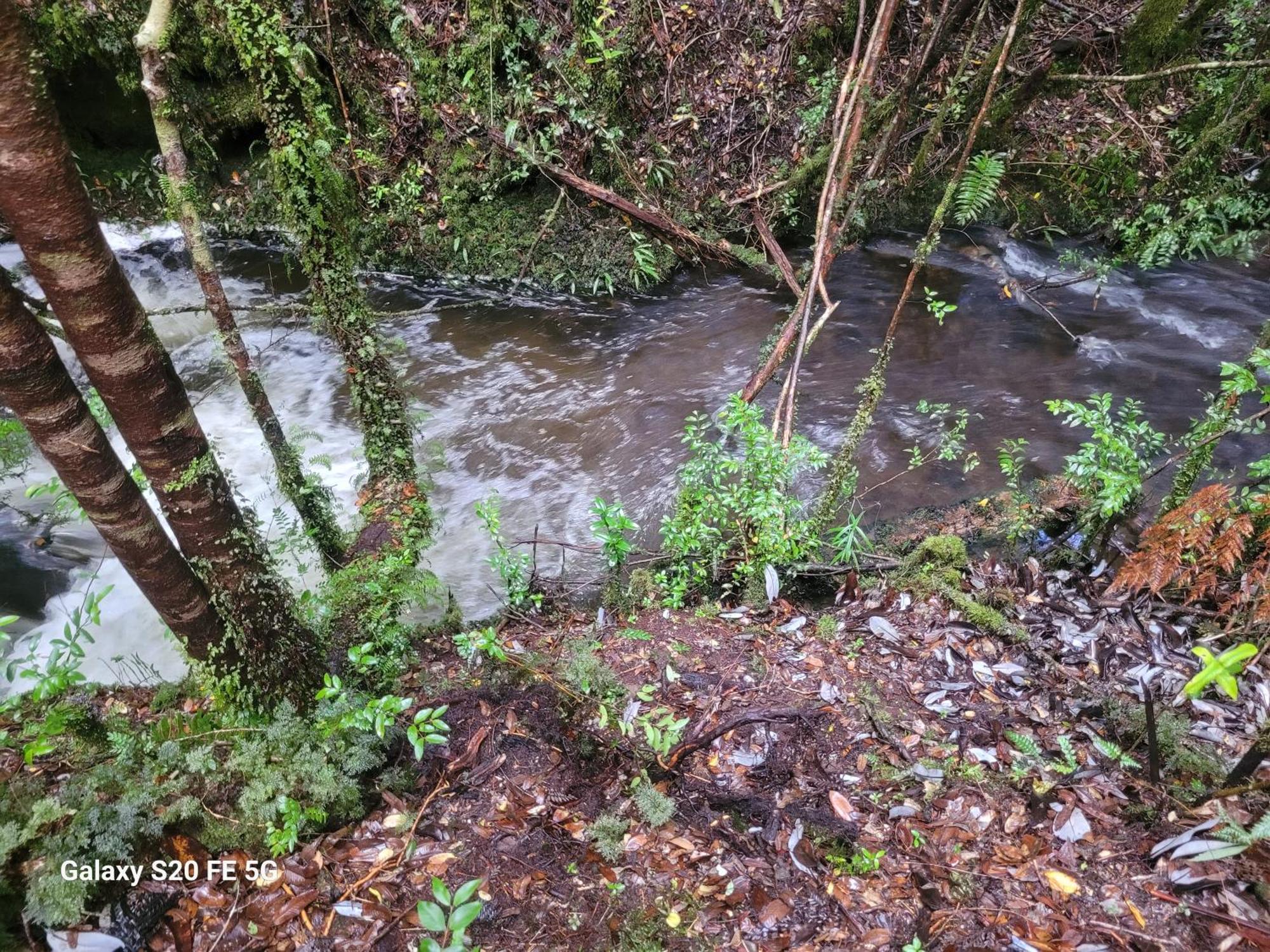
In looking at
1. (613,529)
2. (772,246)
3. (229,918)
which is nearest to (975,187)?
(772,246)

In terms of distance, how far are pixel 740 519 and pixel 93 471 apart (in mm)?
3173

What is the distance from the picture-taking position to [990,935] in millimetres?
2258

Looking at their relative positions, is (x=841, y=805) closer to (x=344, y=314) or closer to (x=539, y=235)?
(x=344, y=314)

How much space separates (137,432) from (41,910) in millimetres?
1473

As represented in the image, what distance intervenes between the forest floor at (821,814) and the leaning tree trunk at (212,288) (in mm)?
1131

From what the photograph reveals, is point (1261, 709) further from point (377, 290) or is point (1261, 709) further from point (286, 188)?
point (377, 290)

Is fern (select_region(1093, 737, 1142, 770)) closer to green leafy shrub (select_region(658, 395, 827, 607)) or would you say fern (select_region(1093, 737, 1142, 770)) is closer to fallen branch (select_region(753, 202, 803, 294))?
green leafy shrub (select_region(658, 395, 827, 607))

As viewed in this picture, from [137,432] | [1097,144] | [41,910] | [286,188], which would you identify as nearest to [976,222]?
[1097,144]

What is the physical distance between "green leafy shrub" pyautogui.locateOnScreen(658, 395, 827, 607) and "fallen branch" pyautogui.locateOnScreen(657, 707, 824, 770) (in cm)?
108

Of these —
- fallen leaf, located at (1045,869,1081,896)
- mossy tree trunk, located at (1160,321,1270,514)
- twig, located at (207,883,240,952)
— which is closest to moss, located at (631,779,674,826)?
twig, located at (207,883,240,952)

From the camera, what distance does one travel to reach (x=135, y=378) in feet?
6.60

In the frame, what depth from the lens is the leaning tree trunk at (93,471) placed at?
186 cm

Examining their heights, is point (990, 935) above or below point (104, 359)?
below

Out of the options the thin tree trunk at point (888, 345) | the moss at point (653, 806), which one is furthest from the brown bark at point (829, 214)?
the moss at point (653, 806)
